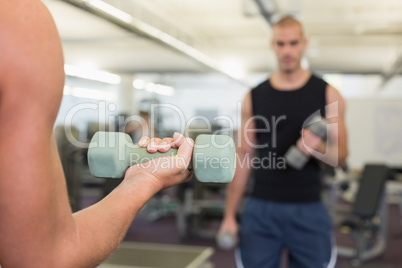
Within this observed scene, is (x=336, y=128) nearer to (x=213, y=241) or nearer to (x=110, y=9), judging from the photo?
(x=110, y=9)

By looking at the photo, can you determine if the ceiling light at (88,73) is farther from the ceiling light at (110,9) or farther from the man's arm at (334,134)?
the man's arm at (334,134)

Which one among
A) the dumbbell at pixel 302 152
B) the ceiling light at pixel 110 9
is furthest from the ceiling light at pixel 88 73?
the dumbbell at pixel 302 152

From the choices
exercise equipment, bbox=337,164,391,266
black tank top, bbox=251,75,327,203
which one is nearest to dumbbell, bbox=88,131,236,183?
black tank top, bbox=251,75,327,203

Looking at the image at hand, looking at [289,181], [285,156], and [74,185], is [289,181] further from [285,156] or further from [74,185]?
[74,185]

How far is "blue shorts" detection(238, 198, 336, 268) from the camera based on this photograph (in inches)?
73.9

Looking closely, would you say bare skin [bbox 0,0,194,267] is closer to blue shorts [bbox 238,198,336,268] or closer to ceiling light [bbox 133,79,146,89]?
blue shorts [bbox 238,198,336,268]

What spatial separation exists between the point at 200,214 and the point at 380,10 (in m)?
5.12

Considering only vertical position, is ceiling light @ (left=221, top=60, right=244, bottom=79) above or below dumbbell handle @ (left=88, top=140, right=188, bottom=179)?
above

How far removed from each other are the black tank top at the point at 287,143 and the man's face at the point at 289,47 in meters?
0.10

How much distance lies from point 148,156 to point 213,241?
4450 mm

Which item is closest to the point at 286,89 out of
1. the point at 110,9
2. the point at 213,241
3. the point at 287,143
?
the point at 287,143

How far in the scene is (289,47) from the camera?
1979 millimetres

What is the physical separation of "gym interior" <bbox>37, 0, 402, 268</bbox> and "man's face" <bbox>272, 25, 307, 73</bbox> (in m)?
0.40

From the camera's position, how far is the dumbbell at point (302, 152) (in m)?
1.68
